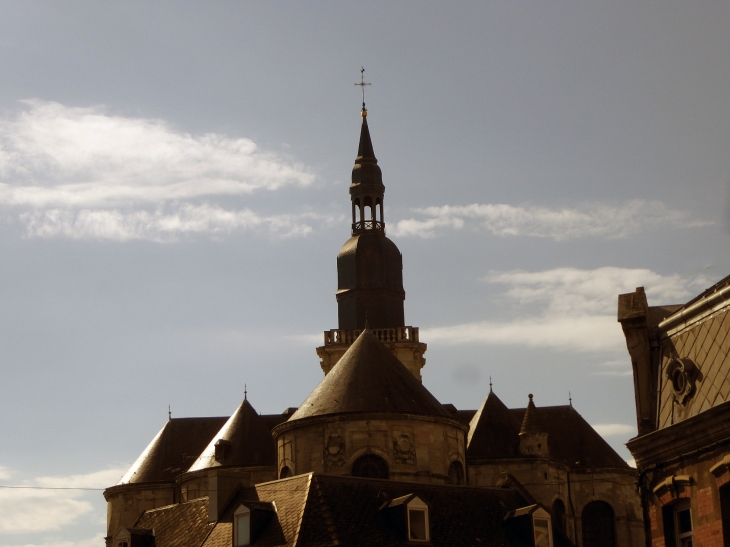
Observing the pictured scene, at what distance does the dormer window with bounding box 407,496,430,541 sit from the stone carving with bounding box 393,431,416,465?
29.5 feet

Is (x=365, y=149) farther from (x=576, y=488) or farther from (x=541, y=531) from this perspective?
(x=541, y=531)

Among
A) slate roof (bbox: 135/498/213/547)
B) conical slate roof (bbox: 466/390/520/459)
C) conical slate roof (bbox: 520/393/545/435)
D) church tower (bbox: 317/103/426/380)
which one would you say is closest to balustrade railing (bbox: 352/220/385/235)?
church tower (bbox: 317/103/426/380)

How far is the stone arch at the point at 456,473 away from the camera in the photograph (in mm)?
43031

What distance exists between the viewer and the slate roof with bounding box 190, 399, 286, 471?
52719 millimetres

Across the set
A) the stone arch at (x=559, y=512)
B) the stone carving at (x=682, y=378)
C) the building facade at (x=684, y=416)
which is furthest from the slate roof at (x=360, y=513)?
the stone arch at (x=559, y=512)

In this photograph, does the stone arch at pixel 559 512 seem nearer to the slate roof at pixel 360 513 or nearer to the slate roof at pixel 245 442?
the slate roof at pixel 245 442

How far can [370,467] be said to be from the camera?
4172cm

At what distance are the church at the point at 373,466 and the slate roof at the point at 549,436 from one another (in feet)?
0.24

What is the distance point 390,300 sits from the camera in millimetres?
63406

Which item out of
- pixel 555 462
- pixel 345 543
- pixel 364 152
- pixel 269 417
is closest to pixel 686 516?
pixel 345 543

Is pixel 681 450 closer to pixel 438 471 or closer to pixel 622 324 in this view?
pixel 622 324

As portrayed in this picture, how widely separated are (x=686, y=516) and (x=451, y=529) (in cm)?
1353

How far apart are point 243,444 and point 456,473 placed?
42.5 feet

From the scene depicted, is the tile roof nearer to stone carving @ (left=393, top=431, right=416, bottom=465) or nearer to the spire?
stone carving @ (left=393, top=431, right=416, bottom=465)
